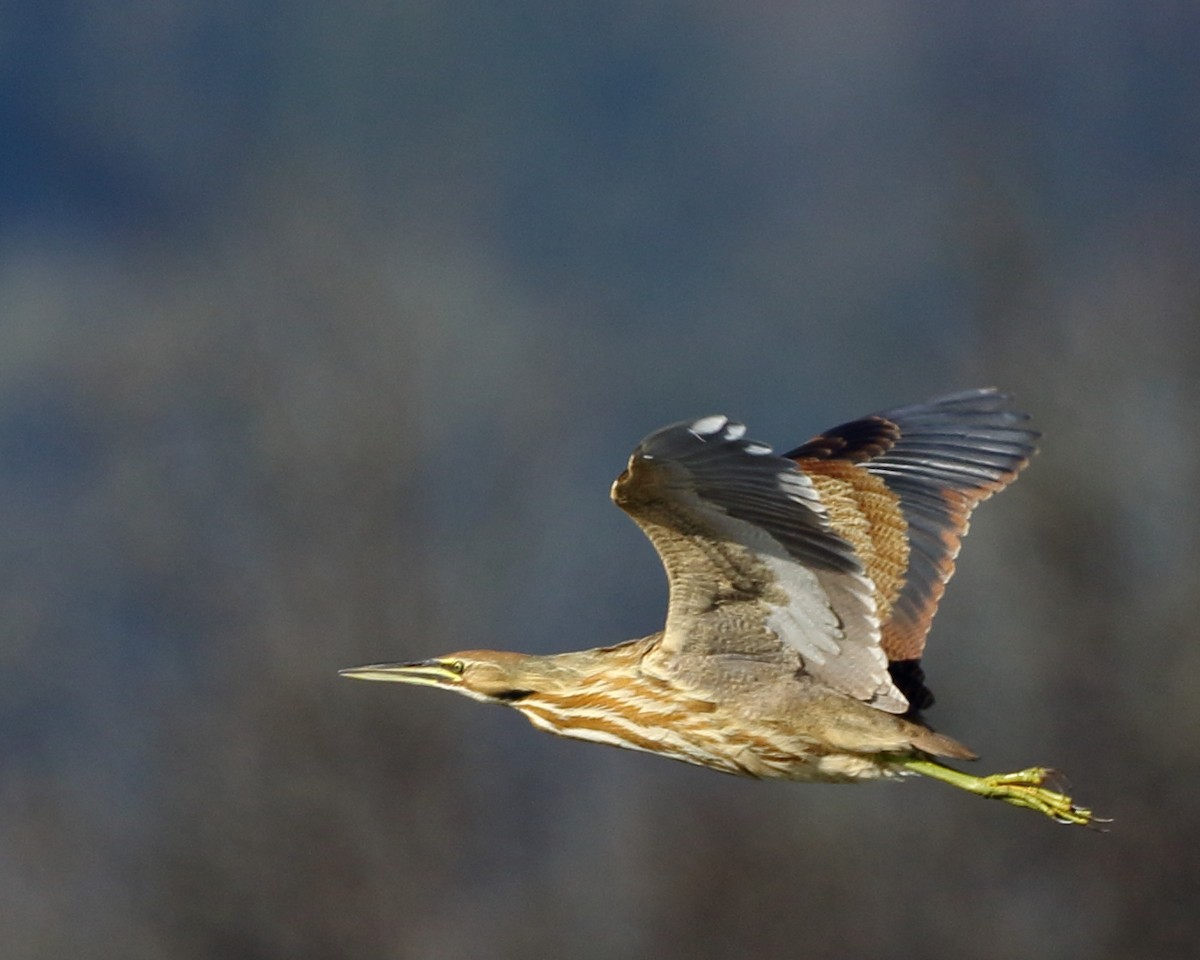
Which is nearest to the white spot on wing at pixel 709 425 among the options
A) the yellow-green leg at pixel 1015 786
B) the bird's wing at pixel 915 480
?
the bird's wing at pixel 915 480

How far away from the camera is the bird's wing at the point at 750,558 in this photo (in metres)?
2.90

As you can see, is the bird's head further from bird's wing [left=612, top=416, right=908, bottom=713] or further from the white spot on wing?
the white spot on wing

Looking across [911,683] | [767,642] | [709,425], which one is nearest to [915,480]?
[911,683]

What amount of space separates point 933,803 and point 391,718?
9.45ft

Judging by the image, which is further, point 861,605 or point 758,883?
point 758,883

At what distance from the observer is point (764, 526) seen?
305 cm

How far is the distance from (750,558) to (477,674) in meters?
0.60

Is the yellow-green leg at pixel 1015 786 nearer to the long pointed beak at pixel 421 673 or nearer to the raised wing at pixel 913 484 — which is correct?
the raised wing at pixel 913 484

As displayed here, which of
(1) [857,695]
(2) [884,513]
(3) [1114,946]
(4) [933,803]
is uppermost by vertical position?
(2) [884,513]

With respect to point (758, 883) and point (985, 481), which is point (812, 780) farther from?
point (758, 883)

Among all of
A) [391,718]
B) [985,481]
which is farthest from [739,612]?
[391,718]

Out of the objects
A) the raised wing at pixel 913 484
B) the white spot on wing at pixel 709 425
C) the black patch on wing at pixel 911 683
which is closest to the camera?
the white spot on wing at pixel 709 425

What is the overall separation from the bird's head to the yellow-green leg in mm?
659

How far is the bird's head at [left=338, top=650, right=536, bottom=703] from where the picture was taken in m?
3.44
